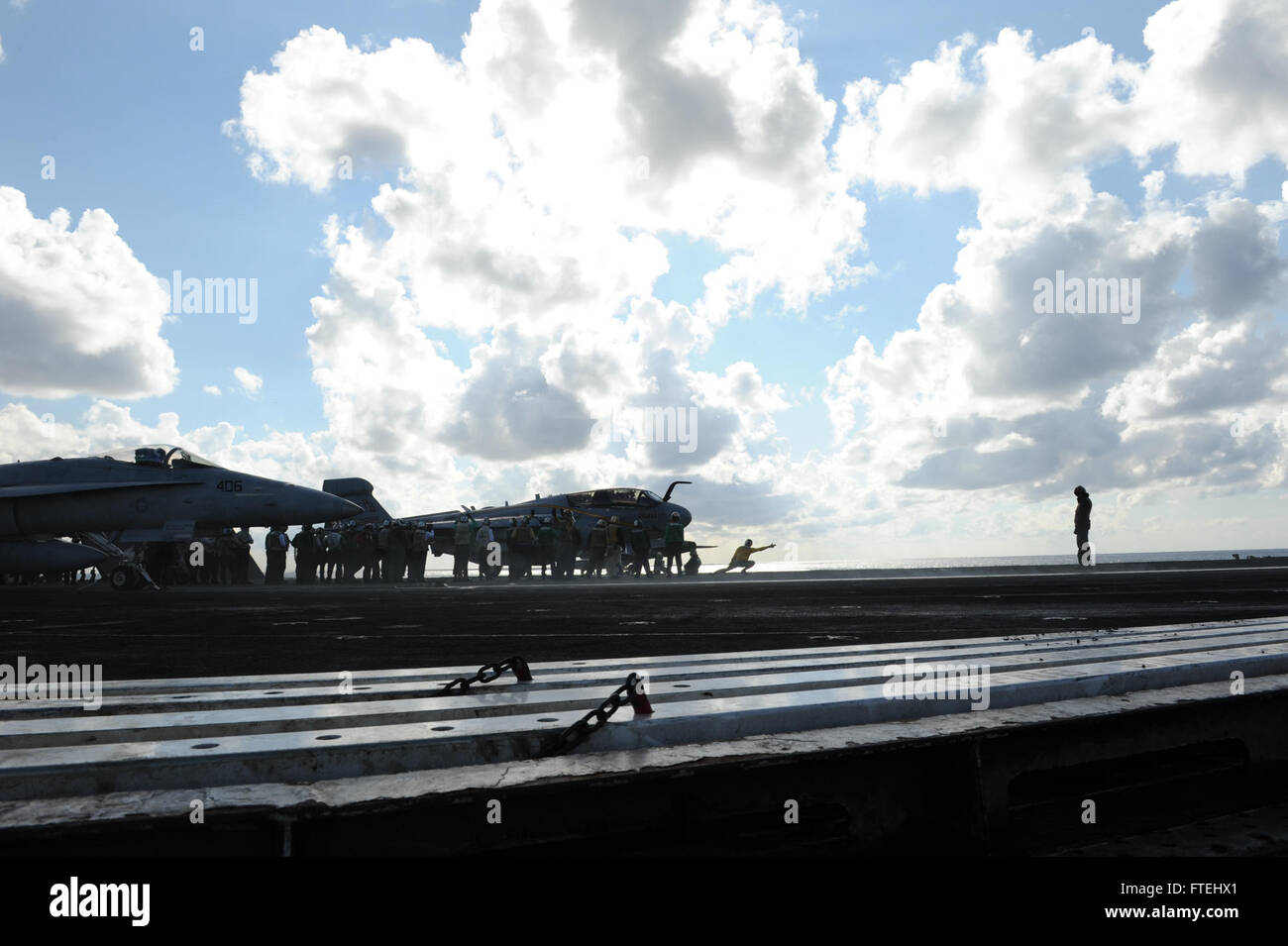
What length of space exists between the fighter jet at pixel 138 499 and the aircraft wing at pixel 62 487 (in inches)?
0.9

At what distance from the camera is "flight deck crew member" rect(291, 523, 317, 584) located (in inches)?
1129

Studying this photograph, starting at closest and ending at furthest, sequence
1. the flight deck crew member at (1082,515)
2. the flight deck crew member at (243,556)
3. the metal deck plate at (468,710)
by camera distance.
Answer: the metal deck plate at (468,710) → the flight deck crew member at (1082,515) → the flight deck crew member at (243,556)

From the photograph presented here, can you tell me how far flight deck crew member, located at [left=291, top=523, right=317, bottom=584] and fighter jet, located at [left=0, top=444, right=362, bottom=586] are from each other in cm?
777

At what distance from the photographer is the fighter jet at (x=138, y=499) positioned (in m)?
19.4

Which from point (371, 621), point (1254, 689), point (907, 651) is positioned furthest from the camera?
point (371, 621)

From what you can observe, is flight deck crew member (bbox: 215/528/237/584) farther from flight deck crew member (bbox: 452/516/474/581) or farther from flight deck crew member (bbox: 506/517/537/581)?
flight deck crew member (bbox: 506/517/537/581)

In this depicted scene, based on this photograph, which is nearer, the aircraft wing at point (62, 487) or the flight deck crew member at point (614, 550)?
the aircraft wing at point (62, 487)

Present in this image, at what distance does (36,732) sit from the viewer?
7.84 ft

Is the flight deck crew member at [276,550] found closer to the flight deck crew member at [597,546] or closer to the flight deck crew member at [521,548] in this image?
the flight deck crew member at [521,548]

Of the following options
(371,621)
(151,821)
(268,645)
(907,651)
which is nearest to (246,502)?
→ (371,621)

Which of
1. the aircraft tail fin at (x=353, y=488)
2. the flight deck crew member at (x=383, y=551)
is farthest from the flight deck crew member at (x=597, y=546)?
the aircraft tail fin at (x=353, y=488)

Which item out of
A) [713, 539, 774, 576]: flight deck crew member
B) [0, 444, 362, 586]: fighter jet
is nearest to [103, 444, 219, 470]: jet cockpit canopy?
[0, 444, 362, 586]: fighter jet
